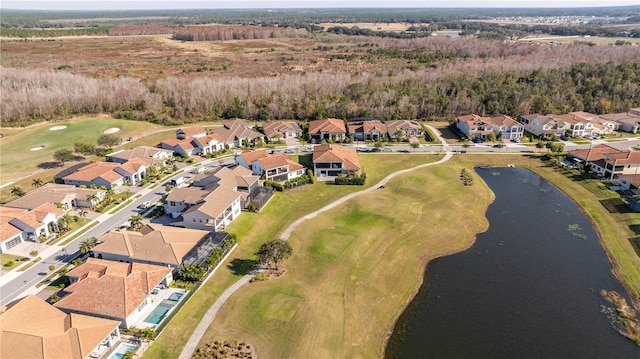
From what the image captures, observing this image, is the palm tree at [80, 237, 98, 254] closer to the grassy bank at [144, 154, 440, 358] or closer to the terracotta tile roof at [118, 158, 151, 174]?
the grassy bank at [144, 154, 440, 358]

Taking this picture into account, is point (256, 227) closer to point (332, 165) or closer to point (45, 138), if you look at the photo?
point (332, 165)

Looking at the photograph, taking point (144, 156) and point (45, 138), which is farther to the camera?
point (45, 138)

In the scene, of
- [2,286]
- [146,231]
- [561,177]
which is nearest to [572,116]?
[561,177]

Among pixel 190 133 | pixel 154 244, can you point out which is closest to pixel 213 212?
pixel 154 244

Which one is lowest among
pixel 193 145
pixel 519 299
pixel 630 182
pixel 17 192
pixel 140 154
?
pixel 17 192

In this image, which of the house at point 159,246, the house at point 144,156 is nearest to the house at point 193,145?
the house at point 144,156

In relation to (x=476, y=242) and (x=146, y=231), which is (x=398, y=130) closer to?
(x=476, y=242)

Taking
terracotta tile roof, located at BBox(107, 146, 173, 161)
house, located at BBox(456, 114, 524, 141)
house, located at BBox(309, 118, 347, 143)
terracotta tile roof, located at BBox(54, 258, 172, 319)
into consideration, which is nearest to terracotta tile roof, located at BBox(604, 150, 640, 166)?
house, located at BBox(456, 114, 524, 141)
